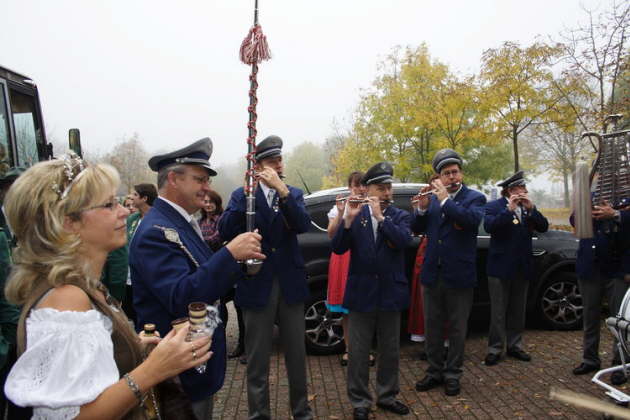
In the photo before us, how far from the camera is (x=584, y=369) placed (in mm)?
4816

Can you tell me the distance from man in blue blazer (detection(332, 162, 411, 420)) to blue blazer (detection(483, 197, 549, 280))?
1.69m

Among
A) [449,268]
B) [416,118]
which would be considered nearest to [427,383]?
[449,268]

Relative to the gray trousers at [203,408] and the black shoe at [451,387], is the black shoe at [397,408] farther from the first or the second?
the gray trousers at [203,408]

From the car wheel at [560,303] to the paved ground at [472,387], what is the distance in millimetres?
329

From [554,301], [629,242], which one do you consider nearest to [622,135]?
[629,242]

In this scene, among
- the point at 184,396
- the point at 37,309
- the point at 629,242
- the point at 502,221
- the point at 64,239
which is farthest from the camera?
the point at 502,221

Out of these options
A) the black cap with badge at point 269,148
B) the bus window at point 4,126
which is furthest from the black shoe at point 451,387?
the bus window at point 4,126

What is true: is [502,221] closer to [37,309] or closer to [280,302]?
[280,302]

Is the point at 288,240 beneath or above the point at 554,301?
above

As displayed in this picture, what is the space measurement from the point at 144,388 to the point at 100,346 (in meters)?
0.20

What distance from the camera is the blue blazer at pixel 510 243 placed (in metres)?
5.30

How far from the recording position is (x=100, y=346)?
148cm

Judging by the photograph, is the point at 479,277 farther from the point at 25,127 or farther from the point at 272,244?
the point at 25,127

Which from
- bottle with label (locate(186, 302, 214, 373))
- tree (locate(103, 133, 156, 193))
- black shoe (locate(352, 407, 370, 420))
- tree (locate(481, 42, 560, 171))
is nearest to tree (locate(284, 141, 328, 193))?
tree (locate(103, 133, 156, 193))
